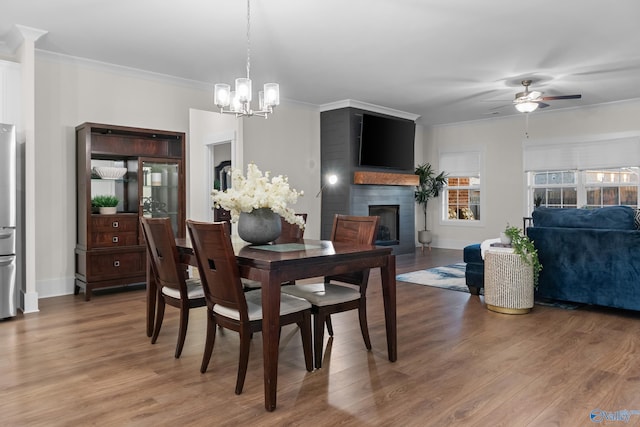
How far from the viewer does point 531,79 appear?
5.97 m

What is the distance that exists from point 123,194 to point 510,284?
13.6ft

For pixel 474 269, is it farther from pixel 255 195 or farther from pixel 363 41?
pixel 255 195

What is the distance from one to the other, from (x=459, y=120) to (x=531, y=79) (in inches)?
119

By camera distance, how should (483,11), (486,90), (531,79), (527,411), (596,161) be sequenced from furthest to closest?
(596,161) < (486,90) < (531,79) < (483,11) < (527,411)

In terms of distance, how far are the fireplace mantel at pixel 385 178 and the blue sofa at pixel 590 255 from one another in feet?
11.1

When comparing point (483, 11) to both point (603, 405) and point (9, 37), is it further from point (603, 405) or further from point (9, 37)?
point (9, 37)

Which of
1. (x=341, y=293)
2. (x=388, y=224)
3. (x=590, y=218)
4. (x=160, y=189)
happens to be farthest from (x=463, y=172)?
(x=341, y=293)

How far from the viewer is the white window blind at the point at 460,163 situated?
29.9 feet

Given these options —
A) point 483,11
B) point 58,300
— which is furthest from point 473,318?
point 58,300

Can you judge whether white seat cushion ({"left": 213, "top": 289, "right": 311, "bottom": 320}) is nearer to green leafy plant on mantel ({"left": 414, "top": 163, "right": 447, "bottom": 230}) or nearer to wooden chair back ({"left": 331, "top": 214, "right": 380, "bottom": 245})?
wooden chair back ({"left": 331, "top": 214, "right": 380, "bottom": 245})

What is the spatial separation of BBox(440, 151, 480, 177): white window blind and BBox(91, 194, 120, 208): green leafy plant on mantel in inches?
258

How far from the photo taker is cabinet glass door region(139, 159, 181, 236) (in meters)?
5.21

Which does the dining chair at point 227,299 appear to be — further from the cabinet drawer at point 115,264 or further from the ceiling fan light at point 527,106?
the ceiling fan light at point 527,106

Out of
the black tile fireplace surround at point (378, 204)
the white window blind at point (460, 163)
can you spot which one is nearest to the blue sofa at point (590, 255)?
the black tile fireplace surround at point (378, 204)
